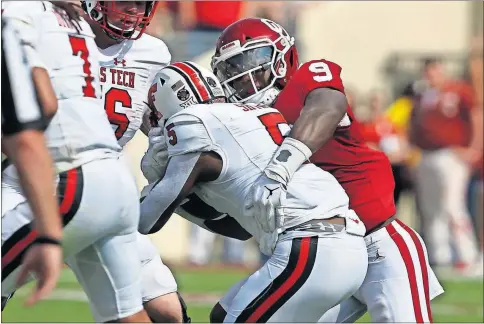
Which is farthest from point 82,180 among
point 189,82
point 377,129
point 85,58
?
point 377,129

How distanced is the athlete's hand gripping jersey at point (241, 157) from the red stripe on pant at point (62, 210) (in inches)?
23.2

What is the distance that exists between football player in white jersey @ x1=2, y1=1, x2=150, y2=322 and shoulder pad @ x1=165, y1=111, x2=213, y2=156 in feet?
1.21

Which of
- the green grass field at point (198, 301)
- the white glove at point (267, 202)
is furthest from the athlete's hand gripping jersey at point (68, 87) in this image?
the green grass field at point (198, 301)

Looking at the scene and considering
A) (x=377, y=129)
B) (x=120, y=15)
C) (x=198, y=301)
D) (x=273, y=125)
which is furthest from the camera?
(x=377, y=129)

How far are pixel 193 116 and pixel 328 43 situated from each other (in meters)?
Result: 12.4

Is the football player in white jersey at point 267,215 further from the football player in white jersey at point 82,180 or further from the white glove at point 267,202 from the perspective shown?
the football player in white jersey at point 82,180

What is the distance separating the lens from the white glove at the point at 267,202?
3.95 meters

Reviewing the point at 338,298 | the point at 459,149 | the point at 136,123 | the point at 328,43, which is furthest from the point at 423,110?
the point at 338,298

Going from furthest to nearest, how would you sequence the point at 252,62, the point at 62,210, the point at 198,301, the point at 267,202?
1. the point at 198,301
2. the point at 252,62
3. the point at 267,202
4. the point at 62,210

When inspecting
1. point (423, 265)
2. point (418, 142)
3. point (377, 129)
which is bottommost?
point (418, 142)

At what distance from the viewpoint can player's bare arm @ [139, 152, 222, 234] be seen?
13.2ft

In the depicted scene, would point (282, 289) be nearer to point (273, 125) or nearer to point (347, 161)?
point (273, 125)

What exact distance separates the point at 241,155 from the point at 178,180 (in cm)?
24

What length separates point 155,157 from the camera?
4.32m
